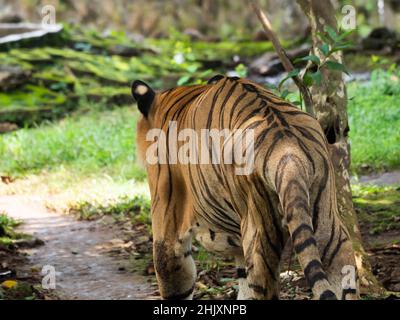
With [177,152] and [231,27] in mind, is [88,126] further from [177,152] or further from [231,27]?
[231,27]

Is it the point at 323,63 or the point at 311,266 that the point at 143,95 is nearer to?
the point at 323,63

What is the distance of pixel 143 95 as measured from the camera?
4.71 metres

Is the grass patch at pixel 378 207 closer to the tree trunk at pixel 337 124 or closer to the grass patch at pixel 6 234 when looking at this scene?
the tree trunk at pixel 337 124

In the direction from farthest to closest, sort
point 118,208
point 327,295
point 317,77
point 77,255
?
point 118,208
point 77,255
point 317,77
point 327,295

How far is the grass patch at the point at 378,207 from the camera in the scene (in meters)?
6.09

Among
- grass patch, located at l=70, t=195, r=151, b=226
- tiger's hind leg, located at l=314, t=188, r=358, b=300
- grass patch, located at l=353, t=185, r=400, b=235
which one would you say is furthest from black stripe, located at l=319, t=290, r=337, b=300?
grass patch, located at l=70, t=195, r=151, b=226

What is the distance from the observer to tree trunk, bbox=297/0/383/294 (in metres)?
4.89

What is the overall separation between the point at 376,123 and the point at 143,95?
5.57 metres

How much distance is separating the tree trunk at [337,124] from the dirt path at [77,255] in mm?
1390

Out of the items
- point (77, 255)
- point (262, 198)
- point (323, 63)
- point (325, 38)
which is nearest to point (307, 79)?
point (323, 63)

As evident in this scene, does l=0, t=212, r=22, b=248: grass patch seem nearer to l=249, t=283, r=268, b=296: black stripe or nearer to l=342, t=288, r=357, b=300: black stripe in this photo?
l=249, t=283, r=268, b=296: black stripe

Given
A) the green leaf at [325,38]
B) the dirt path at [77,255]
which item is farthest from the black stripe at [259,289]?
the dirt path at [77,255]

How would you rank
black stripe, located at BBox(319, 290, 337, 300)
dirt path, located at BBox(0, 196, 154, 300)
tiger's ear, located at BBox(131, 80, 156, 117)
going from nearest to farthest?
black stripe, located at BBox(319, 290, 337, 300) < tiger's ear, located at BBox(131, 80, 156, 117) < dirt path, located at BBox(0, 196, 154, 300)

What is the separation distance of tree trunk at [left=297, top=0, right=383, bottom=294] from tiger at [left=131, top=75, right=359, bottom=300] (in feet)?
3.19
